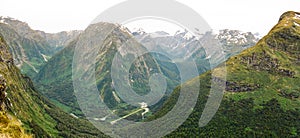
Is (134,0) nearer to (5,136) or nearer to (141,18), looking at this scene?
(141,18)

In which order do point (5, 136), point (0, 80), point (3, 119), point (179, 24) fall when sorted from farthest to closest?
point (0, 80), point (179, 24), point (3, 119), point (5, 136)

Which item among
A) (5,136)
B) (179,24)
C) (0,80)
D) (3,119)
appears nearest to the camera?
(5,136)

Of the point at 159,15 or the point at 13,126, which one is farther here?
the point at 159,15

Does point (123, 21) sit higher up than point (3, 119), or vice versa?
point (123, 21)

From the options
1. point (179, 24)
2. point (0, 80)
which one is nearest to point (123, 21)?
point (179, 24)

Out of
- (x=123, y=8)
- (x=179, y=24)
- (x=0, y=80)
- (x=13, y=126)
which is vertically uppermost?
(x=123, y=8)

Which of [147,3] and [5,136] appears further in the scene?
[147,3]

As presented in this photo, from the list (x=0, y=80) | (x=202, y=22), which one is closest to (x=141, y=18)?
(x=202, y=22)

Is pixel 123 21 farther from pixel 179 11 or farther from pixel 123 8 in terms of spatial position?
pixel 179 11

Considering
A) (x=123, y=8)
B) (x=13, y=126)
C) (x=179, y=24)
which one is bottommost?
(x=13, y=126)

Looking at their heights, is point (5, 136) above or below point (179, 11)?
below
